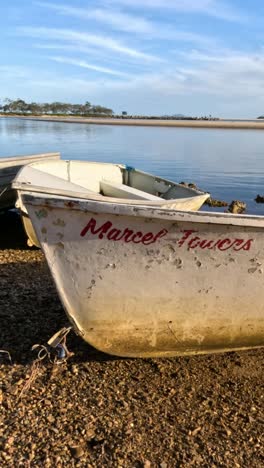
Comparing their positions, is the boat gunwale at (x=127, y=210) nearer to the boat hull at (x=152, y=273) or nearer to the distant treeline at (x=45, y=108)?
the boat hull at (x=152, y=273)

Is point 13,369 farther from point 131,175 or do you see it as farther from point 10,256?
point 131,175

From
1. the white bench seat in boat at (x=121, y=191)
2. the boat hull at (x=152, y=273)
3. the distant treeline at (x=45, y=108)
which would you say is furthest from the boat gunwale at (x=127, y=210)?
the distant treeline at (x=45, y=108)

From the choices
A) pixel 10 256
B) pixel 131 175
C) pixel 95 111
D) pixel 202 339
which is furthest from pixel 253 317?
pixel 95 111

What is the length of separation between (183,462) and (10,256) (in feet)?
19.6

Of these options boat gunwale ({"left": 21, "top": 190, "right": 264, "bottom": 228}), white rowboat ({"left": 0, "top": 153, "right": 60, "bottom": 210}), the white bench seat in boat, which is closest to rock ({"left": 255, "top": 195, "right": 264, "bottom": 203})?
the white bench seat in boat

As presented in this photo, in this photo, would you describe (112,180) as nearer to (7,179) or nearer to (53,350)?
(7,179)

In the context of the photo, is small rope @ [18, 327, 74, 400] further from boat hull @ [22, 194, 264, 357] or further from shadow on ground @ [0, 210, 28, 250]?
shadow on ground @ [0, 210, 28, 250]

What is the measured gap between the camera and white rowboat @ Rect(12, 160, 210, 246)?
8.66 metres

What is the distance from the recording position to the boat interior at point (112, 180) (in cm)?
1017

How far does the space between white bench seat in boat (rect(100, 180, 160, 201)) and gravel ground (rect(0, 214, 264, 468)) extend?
459cm

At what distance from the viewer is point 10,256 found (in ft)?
28.0

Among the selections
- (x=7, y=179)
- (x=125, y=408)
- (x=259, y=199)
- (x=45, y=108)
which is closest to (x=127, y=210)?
(x=125, y=408)

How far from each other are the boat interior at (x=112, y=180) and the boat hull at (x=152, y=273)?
4.98 m

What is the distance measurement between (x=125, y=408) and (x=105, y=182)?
314 inches
